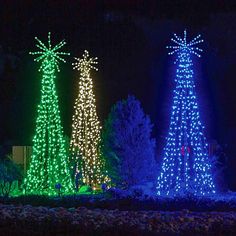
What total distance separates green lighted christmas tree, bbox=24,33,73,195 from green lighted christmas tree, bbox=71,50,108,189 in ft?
5.03

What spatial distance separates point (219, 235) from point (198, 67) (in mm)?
20007

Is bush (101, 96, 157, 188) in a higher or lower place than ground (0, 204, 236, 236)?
higher

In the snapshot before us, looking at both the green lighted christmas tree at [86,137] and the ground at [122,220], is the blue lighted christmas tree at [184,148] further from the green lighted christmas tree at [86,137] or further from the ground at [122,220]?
the ground at [122,220]

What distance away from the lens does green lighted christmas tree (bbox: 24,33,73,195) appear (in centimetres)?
2166

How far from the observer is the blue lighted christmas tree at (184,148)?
1970cm

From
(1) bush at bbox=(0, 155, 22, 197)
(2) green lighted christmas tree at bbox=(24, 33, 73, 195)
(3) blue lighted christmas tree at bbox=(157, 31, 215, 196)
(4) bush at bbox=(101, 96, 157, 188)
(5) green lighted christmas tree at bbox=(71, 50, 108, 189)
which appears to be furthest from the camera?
(5) green lighted christmas tree at bbox=(71, 50, 108, 189)

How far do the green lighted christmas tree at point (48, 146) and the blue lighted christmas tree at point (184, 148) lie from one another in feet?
12.6

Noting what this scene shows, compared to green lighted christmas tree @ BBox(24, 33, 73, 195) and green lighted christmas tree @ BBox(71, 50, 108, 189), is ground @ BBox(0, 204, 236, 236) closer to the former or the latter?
green lighted christmas tree @ BBox(24, 33, 73, 195)

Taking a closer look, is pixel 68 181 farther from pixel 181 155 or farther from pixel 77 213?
pixel 77 213

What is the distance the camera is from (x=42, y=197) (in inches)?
600

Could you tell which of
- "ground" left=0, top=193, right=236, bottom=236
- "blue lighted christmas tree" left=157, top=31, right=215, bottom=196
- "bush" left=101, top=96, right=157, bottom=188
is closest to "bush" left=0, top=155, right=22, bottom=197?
"bush" left=101, top=96, right=157, bottom=188

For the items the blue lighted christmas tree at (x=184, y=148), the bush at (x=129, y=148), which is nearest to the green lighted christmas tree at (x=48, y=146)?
the bush at (x=129, y=148)

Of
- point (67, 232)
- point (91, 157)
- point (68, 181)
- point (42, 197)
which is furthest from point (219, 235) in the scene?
point (91, 157)

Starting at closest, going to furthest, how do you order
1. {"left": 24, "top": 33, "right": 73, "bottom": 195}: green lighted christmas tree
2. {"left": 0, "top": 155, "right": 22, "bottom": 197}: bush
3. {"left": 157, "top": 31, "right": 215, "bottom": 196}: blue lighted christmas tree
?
{"left": 0, "top": 155, "right": 22, "bottom": 197}: bush < {"left": 157, "top": 31, "right": 215, "bottom": 196}: blue lighted christmas tree < {"left": 24, "top": 33, "right": 73, "bottom": 195}: green lighted christmas tree
